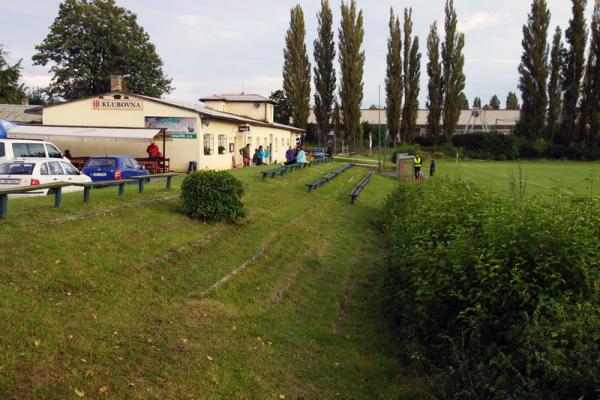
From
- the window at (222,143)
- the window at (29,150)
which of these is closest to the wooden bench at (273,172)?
the window at (29,150)

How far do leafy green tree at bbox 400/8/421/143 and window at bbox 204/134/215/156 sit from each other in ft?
140

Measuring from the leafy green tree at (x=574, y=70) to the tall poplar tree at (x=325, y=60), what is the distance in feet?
85.5

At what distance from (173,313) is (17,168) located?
10120 mm

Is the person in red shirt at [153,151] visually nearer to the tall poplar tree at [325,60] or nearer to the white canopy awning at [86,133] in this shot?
the white canopy awning at [86,133]

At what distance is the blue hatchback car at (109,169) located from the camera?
20953 millimetres

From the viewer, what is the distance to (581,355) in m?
4.28

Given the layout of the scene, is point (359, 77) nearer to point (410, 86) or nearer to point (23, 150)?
point (410, 86)

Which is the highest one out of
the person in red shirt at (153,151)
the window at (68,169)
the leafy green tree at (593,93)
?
the leafy green tree at (593,93)

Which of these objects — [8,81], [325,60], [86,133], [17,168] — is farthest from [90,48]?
[17,168]

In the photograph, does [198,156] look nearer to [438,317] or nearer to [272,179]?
[272,179]

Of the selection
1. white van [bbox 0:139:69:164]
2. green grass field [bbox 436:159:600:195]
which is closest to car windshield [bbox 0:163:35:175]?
white van [bbox 0:139:69:164]

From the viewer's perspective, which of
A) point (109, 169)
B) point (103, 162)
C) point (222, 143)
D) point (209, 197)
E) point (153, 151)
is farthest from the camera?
point (222, 143)

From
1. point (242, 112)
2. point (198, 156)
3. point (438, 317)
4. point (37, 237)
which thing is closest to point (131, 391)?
point (438, 317)

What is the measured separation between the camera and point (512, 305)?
5.59 m
